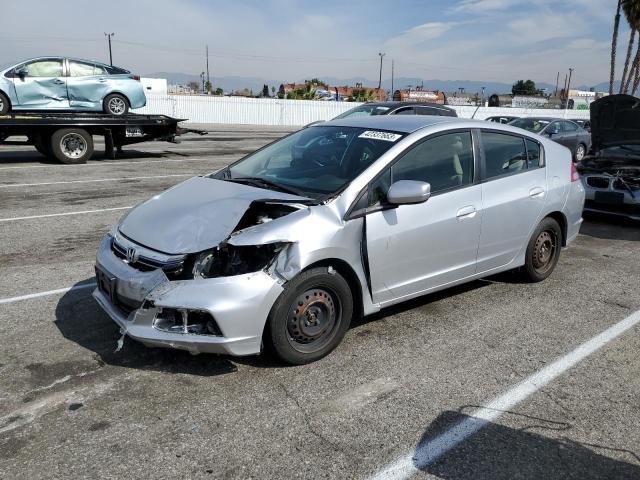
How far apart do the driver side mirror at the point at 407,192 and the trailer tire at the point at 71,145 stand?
11.5 meters

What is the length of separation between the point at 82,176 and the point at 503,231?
30.9 ft

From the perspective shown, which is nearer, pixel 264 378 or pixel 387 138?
pixel 264 378

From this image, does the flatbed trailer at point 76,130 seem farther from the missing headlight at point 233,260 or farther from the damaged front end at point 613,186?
the missing headlight at point 233,260

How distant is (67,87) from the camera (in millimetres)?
13398

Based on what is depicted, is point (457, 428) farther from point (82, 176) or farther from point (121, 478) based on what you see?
point (82, 176)

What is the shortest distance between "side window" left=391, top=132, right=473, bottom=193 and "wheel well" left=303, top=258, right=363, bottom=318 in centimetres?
79

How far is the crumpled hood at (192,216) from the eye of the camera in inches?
136

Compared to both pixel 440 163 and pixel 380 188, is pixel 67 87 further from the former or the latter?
pixel 380 188

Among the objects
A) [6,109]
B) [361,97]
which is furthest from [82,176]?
[361,97]

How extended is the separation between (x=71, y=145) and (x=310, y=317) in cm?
1169

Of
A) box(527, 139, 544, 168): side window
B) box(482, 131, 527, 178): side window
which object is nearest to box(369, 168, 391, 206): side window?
box(482, 131, 527, 178): side window

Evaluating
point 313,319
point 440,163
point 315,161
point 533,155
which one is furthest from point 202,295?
point 533,155

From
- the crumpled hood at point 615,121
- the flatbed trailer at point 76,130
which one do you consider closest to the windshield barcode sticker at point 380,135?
the crumpled hood at point 615,121

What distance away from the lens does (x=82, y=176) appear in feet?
37.4
